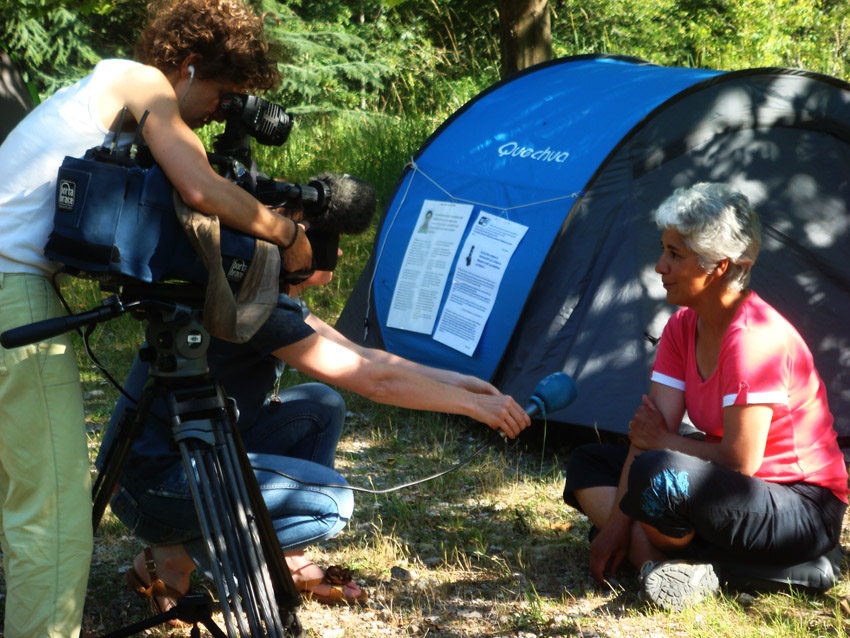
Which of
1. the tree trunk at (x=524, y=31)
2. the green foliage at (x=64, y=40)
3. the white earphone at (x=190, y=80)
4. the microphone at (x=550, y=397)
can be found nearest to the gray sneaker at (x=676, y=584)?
the microphone at (x=550, y=397)

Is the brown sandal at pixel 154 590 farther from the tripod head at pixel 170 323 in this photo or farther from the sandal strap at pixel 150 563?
the tripod head at pixel 170 323

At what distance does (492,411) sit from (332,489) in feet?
1.96

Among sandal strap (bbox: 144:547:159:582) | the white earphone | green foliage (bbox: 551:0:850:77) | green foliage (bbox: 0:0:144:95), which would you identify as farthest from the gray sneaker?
green foliage (bbox: 0:0:144:95)

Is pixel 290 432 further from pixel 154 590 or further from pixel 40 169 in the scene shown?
pixel 40 169

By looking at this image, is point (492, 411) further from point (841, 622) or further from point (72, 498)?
point (841, 622)

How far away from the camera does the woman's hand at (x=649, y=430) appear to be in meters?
3.13

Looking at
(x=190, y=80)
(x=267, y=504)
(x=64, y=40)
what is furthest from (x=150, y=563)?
(x=64, y=40)

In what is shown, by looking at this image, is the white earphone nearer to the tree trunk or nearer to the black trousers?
the black trousers

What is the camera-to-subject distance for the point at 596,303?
174 inches

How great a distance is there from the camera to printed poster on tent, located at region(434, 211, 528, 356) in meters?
4.68

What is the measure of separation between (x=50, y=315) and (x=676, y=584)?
2024 millimetres

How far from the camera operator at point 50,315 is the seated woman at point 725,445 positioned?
148cm

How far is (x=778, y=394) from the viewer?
2875 millimetres

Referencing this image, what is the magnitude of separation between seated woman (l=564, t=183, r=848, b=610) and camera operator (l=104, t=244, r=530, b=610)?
719mm
